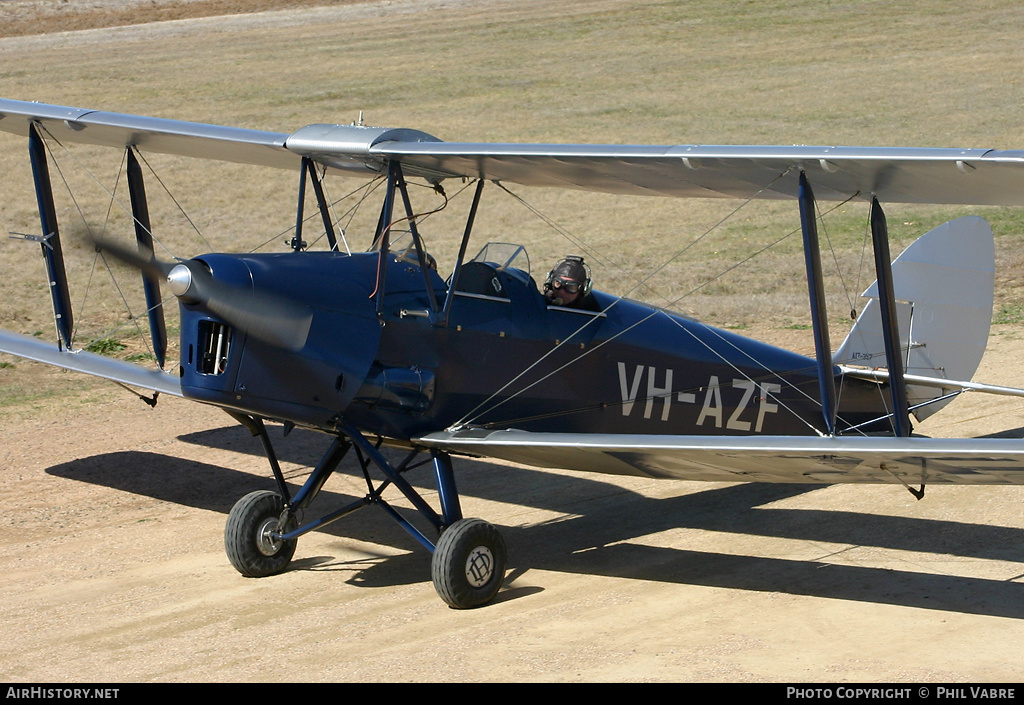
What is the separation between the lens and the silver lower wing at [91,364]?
9445 millimetres

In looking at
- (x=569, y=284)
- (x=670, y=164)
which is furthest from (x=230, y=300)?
(x=670, y=164)

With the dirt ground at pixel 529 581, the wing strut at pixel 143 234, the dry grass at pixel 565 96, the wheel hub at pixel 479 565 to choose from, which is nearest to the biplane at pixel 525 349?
the wheel hub at pixel 479 565

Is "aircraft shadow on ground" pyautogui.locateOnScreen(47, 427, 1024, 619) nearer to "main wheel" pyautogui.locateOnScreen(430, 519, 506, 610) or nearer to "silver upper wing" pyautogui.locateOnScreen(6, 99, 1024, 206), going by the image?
"main wheel" pyautogui.locateOnScreen(430, 519, 506, 610)

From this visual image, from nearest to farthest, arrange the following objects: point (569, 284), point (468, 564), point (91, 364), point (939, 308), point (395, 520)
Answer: point (468, 564), point (395, 520), point (569, 284), point (91, 364), point (939, 308)

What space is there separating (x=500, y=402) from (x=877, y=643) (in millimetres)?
3037

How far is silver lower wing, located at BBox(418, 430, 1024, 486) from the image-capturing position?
6516 millimetres

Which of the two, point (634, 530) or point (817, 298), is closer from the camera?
point (817, 298)

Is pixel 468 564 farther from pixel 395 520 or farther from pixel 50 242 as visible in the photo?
pixel 50 242

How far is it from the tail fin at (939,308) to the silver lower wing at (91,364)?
579 centimetres

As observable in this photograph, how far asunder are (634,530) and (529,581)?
155cm

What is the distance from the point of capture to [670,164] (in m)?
7.73

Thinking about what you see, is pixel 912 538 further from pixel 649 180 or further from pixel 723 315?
pixel 723 315

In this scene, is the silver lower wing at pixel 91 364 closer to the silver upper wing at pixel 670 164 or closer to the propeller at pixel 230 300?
the silver upper wing at pixel 670 164
